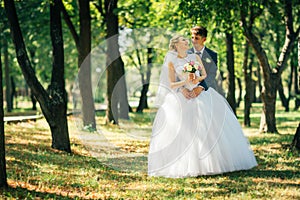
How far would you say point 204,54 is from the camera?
10.3m

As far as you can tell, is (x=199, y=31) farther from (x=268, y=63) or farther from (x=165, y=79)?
(x=268, y=63)

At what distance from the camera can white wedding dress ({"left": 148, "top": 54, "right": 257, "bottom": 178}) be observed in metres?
9.63

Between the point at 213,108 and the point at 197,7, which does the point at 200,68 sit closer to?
the point at 213,108

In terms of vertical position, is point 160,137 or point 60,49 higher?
point 60,49

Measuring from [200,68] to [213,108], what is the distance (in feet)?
3.00

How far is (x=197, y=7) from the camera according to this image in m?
13.8

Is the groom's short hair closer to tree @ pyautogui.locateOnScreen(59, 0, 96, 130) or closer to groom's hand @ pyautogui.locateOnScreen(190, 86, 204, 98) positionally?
groom's hand @ pyautogui.locateOnScreen(190, 86, 204, 98)

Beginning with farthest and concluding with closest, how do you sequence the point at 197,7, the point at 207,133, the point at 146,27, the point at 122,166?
the point at 146,27, the point at 197,7, the point at 122,166, the point at 207,133

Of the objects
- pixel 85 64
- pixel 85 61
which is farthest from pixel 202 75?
pixel 85 64

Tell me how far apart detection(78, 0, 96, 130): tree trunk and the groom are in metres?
9.53

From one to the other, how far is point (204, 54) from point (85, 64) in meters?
10.1

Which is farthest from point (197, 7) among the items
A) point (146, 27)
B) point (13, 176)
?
point (146, 27)

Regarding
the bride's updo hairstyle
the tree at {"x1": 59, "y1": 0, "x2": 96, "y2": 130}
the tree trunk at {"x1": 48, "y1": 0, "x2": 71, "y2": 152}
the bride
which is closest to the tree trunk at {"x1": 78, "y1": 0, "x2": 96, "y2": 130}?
the tree at {"x1": 59, "y1": 0, "x2": 96, "y2": 130}

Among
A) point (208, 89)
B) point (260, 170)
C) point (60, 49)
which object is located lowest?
point (260, 170)
